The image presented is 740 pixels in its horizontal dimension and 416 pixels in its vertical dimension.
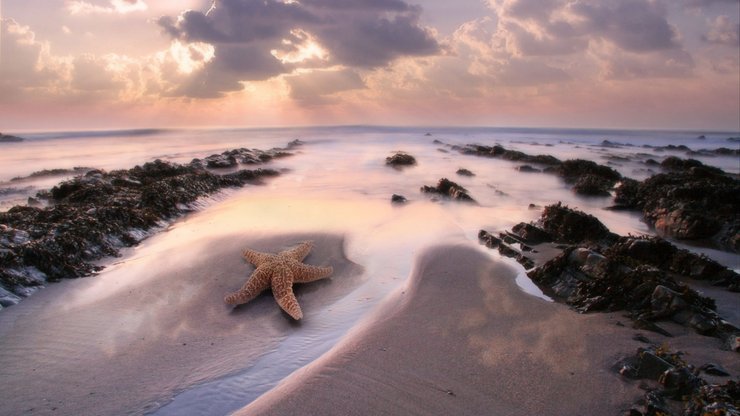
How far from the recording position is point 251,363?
374 centimetres

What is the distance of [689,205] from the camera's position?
337 inches

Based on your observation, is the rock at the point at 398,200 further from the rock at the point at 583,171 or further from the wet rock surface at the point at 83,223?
the rock at the point at 583,171

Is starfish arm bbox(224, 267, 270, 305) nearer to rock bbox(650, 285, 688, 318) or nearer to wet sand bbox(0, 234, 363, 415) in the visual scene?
wet sand bbox(0, 234, 363, 415)

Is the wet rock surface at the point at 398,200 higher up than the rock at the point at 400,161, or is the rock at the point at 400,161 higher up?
the rock at the point at 400,161

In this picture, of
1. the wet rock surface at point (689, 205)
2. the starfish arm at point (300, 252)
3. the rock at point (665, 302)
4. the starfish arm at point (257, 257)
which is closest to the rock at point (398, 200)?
the starfish arm at point (300, 252)

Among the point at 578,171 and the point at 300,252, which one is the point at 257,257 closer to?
the point at 300,252

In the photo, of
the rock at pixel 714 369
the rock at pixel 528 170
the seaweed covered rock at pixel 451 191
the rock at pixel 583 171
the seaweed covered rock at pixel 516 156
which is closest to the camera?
the rock at pixel 714 369

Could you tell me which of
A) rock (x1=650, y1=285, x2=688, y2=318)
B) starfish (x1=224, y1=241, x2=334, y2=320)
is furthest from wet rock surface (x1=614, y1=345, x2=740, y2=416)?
starfish (x1=224, y1=241, x2=334, y2=320)

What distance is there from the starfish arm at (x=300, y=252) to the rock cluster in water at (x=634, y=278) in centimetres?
296

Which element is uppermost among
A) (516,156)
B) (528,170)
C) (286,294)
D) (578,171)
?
(516,156)

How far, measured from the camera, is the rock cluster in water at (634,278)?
160 inches

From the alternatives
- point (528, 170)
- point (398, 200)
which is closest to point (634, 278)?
point (398, 200)

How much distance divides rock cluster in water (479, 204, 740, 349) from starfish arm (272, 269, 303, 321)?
2.99m

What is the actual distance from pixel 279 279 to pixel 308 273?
47 cm
